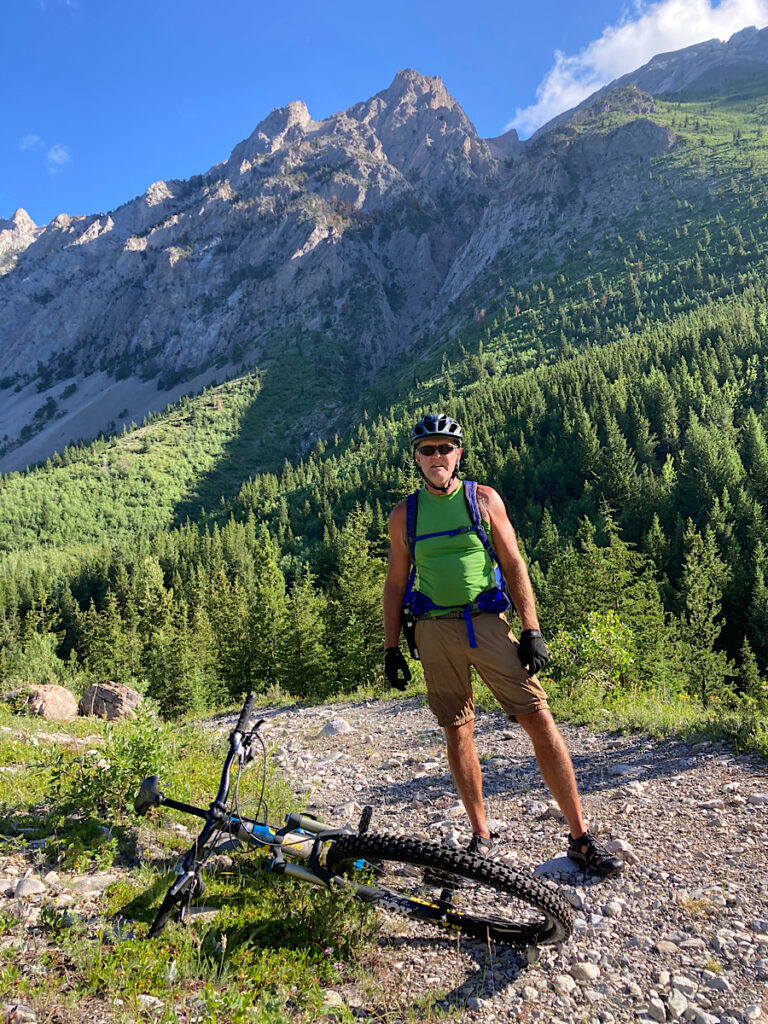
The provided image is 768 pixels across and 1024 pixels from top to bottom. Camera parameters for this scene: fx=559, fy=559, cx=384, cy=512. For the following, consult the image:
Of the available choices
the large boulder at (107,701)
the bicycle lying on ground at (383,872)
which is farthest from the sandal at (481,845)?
the large boulder at (107,701)

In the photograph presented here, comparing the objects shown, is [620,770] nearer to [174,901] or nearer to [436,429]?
[436,429]

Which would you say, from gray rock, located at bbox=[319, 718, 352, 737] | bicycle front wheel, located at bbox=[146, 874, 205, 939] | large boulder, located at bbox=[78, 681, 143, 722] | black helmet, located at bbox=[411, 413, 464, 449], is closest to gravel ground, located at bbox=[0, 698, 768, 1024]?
bicycle front wheel, located at bbox=[146, 874, 205, 939]

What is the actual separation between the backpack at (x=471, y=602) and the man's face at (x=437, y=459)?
0.20 meters

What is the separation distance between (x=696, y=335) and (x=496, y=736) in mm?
120011

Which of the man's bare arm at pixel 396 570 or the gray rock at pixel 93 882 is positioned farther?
the man's bare arm at pixel 396 570

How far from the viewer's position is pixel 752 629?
2103 inches

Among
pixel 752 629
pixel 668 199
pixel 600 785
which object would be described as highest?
pixel 668 199

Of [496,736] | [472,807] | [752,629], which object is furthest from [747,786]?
[752,629]

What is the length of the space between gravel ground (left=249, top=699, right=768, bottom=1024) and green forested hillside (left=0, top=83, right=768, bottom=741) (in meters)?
1.99

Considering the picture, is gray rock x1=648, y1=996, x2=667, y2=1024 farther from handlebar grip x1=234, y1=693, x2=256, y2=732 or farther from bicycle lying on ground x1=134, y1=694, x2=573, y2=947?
handlebar grip x1=234, y1=693, x2=256, y2=732

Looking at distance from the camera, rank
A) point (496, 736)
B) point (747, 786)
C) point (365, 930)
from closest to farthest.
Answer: point (365, 930), point (747, 786), point (496, 736)

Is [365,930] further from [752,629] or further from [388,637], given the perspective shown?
[752,629]

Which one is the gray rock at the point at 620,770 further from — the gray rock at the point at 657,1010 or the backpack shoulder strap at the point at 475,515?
the backpack shoulder strap at the point at 475,515

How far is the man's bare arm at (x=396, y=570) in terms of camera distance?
5.14 metres
